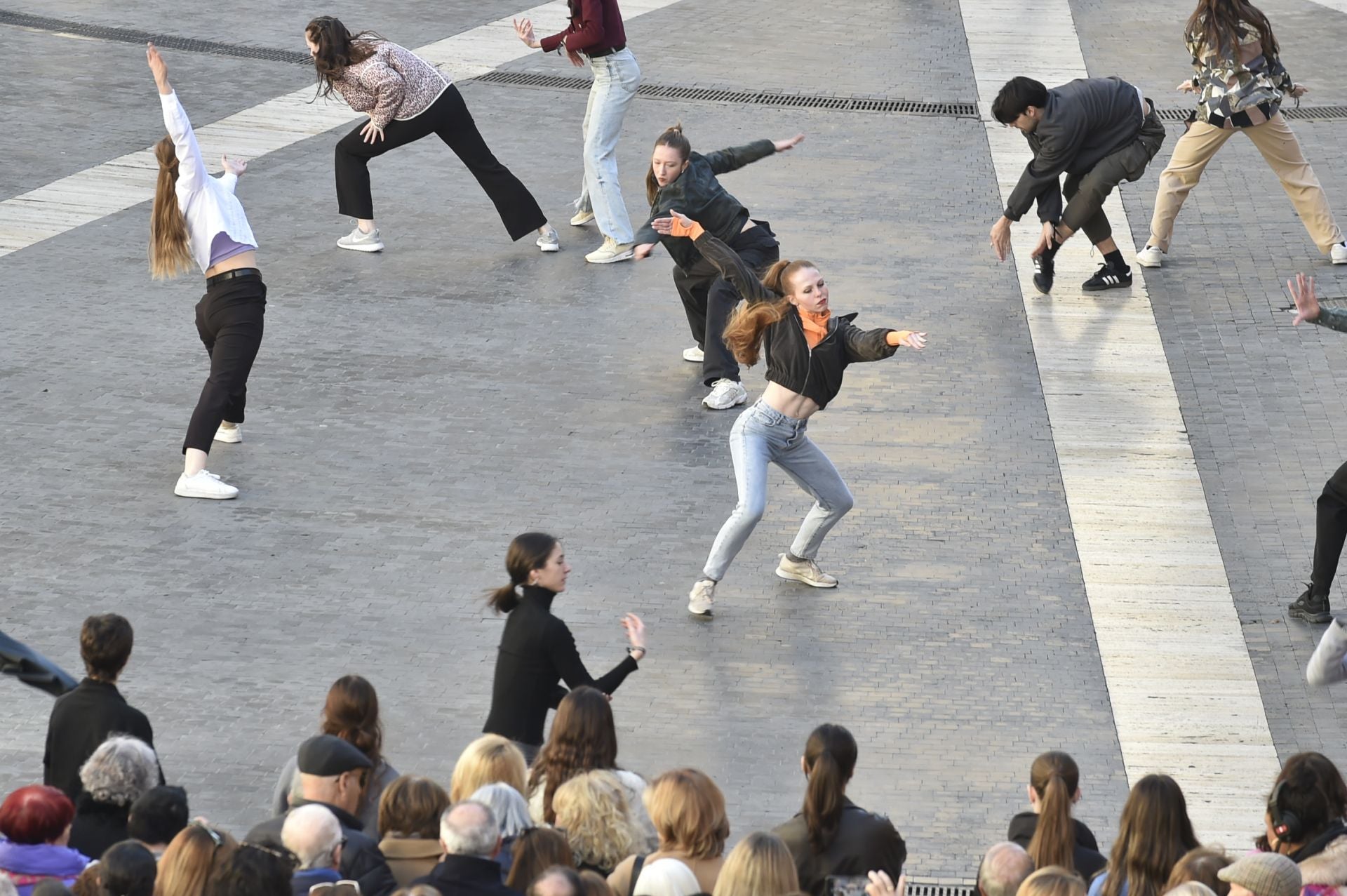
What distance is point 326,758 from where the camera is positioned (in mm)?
5379

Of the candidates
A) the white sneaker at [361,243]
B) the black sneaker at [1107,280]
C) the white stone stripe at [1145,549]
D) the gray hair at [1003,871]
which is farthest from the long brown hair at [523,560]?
the black sneaker at [1107,280]

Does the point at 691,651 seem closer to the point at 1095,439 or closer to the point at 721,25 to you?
the point at 1095,439

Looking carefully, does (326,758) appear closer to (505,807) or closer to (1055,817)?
→ (505,807)

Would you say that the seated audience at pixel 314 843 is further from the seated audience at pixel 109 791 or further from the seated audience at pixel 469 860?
the seated audience at pixel 109 791

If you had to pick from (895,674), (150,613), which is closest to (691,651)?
(895,674)

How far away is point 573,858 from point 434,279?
7339 millimetres

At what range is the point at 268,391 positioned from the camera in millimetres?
10352

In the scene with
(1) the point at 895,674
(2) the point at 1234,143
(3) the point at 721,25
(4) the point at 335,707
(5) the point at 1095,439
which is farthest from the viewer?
(3) the point at 721,25

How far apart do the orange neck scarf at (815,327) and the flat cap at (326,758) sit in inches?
135

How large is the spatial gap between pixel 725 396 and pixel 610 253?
8.28ft

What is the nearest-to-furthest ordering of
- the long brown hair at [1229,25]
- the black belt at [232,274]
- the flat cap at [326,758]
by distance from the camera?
1. the flat cap at [326,758]
2. the black belt at [232,274]
3. the long brown hair at [1229,25]

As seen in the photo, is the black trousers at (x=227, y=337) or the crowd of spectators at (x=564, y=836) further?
the black trousers at (x=227, y=337)

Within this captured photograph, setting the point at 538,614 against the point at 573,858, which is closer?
the point at 573,858

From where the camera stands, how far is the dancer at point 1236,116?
11586 millimetres
